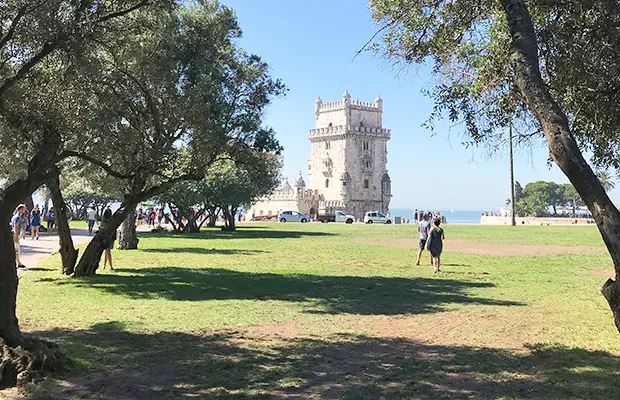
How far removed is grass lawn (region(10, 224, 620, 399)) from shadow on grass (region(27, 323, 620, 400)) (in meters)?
0.02

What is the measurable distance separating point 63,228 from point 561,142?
11483mm

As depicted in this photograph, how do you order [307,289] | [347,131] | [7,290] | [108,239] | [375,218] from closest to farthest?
[7,290]
[307,289]
[108,239]
[375,218]
[347,131]

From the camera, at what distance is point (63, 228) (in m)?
13.4

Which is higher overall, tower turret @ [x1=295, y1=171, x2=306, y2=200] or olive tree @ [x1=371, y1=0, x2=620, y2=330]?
tower turret @ [x1=295, y1=171, x2=306, y2=200]

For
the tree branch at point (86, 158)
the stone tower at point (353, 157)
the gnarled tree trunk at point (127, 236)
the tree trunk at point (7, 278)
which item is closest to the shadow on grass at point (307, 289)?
the tree branch at point (86, 158)

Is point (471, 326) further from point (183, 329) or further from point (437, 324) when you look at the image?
point (183, 329)

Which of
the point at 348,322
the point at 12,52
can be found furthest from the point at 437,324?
the point at 12,52

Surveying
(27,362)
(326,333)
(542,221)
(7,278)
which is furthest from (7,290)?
(542,221)

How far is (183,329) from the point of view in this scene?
833cm

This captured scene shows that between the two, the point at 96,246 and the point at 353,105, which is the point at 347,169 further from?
the point at 96,246

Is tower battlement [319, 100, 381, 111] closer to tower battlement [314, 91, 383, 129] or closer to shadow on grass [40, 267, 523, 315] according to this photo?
tower battlement [314, 91, 383, 129]

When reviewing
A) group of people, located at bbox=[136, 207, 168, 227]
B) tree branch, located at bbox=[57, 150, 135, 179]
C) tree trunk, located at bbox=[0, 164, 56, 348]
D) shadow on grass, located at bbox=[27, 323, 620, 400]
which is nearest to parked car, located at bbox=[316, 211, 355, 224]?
group of people, located at bbox=[136, 207, 168, 227]

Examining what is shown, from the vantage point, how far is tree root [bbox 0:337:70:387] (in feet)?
18.2

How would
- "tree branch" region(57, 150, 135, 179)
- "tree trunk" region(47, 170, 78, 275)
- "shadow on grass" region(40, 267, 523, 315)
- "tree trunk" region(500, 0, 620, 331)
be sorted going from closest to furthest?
1. "tree trunk" region(500, 0, 620, 331)
2. "tree branch" region(57, 150, 135, 179)
3. "shadow on grass" region(40, 267, 523, 315)
4. "tree trunk" region(47, 170, 78, 275)
